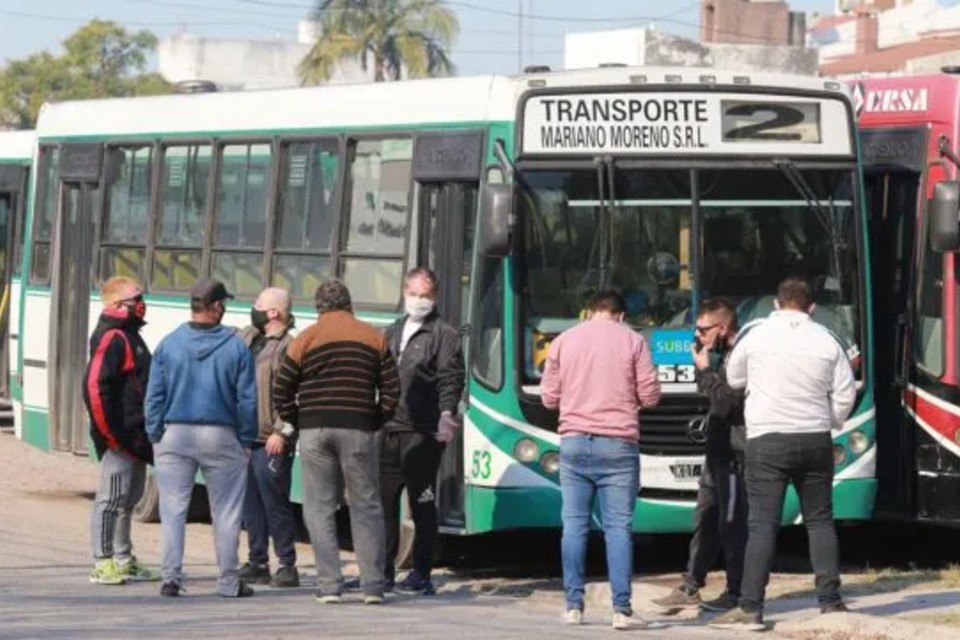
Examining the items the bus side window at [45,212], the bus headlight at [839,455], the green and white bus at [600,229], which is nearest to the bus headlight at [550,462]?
the green and white bus at [600,229]

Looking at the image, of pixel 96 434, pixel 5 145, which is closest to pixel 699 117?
pixel 96 434

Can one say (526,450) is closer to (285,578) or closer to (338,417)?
(285,578)

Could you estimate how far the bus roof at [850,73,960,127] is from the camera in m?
14.6

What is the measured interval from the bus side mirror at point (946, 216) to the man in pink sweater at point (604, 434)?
2532 millimetres

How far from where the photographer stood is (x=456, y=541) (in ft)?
55.1

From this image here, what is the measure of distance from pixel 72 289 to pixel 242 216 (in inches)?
123

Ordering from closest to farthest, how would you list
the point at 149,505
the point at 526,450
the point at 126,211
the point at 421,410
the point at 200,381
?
the point at 200,381 → the point at 421,410 → the point at 526,450 → the point at 149,505 → the point at 126,211

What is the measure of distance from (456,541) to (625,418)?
4.74 m

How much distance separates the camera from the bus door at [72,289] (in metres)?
19.2

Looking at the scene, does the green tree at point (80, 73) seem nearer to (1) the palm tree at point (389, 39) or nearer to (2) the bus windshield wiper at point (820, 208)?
(1) the palm tree at point (389, 39)

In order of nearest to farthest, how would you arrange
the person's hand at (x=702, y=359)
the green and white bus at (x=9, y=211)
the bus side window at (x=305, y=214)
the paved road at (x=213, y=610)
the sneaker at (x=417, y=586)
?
the paved road at (x=213, y=610) → the person's hand at (x=702, y=359) → the sneaker at (x=417, y=586) → the bus side window at (x=305, y=214) → the green and white bus at (x=9, y=211)

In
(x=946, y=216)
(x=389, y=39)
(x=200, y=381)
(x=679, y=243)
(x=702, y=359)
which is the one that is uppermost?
(x=389, y=39)

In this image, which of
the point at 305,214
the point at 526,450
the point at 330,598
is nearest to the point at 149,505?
the point at 305,214

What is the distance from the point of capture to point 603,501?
1233 centimetres
